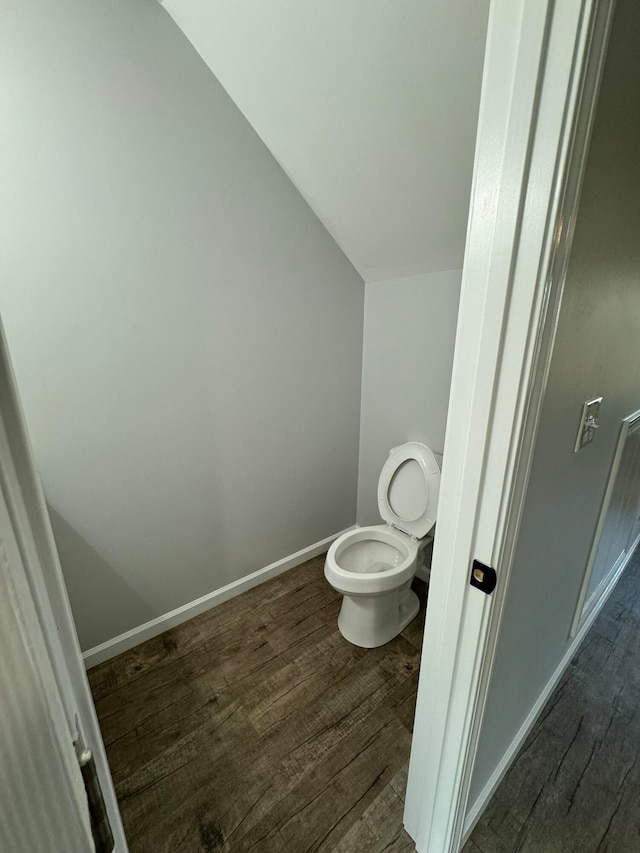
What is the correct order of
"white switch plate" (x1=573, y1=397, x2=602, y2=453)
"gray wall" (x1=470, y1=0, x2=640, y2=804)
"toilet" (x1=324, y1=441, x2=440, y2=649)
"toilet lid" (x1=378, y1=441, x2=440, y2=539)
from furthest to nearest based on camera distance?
"toilet lid" (x1=378, y1=441, x2=440, y2=539), "toilet" (x1=324, y1=441, x2=440, y2=649), "white switch plate" (x1=573, y1=397, x2=602, y2=453), "gray wall" (x1=470, y1=0, x2=640, y2=804)

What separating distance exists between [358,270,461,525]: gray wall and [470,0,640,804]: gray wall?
0.73 meters

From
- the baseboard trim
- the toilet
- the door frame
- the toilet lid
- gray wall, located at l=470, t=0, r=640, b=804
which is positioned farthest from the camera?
the toilet lid

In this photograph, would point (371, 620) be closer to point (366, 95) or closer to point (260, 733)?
point (260, 733)

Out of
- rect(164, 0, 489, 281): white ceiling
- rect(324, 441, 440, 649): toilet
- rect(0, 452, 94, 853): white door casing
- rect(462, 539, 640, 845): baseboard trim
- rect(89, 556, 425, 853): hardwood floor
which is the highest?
rect(164, 0, 489, 281): white ceiling

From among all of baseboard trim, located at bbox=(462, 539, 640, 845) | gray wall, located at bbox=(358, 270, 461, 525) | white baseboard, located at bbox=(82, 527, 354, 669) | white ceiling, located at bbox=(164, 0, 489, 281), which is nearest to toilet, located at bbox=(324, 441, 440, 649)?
gray wall, located at bbox=(358, 270, 461, 525)

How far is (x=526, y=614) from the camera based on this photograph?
3.00 ft

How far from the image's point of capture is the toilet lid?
1654mm

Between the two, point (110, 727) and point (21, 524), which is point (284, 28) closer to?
point (21, 524)

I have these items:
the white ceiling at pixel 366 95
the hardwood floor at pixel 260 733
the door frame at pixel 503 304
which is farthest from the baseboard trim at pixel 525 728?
the white ceiling at pixel 366 95

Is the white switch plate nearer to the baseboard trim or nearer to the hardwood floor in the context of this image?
the baseboard trim

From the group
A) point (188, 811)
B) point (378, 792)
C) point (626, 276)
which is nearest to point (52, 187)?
point (626, 276)

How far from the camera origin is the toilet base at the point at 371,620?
154 cm

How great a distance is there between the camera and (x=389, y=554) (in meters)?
1.75

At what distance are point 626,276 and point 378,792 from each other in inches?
63.8
